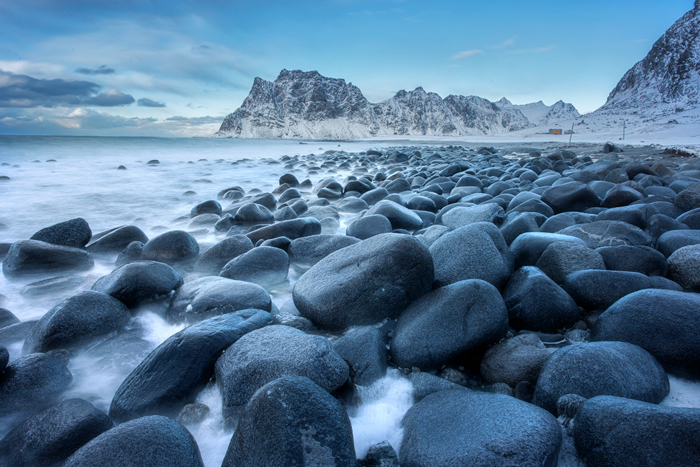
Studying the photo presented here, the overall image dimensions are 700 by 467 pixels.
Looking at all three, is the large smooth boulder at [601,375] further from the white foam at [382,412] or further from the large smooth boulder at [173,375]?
the large smooth boulder at [173,375]

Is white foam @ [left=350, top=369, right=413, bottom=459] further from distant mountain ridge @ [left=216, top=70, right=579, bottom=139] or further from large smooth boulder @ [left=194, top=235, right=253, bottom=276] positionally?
distant mountain ridge @ [left=216, top=70, right=579, bottom=139]

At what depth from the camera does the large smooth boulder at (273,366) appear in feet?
4.23

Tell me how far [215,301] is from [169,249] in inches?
54.2

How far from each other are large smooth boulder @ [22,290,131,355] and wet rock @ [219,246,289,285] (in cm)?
75

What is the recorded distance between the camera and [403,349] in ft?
5.20

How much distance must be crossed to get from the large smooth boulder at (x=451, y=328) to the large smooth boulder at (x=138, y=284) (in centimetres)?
158

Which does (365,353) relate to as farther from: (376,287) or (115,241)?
(115,241)

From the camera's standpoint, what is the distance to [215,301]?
1.98 metres

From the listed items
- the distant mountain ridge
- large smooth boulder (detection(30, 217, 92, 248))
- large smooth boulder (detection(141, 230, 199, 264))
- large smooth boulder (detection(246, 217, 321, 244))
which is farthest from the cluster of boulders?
the distant mountain ridge

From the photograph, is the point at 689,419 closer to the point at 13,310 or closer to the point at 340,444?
the point at 340,444

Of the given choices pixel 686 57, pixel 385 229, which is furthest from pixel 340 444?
pixel 686 57

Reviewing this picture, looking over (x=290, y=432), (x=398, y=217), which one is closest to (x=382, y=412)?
(x=290, y=432)

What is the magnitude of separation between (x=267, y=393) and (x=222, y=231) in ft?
11.1

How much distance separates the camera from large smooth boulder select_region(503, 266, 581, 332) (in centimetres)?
173
